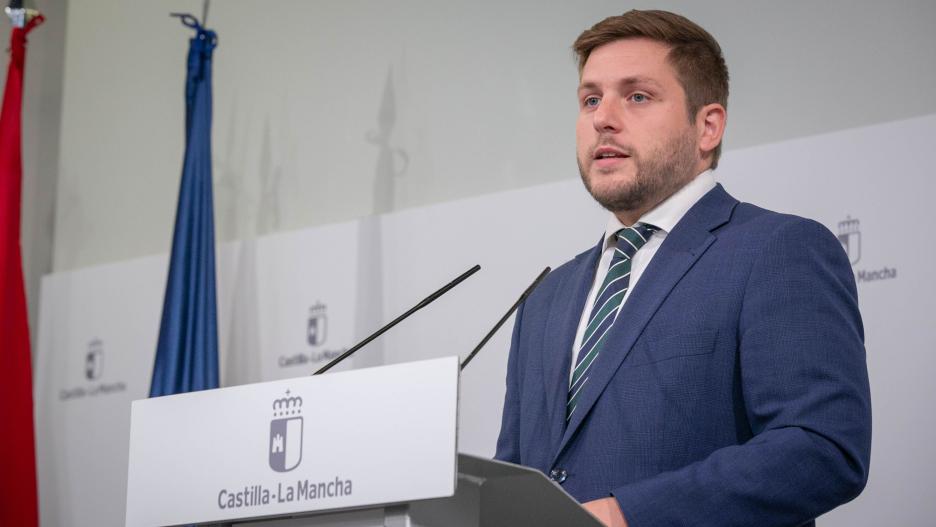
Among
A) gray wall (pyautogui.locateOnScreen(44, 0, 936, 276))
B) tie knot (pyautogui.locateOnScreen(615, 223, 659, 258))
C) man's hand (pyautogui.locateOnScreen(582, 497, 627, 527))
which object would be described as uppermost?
gray wall (pyautogui.locateOnScreen(44, 0, 936, 276))

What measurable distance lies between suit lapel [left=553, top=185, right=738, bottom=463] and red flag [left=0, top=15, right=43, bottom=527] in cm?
333

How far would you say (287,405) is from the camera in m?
1.71

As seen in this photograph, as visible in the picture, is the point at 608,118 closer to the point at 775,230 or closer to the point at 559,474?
the point at 775,230

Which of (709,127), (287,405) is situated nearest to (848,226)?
(709,127)

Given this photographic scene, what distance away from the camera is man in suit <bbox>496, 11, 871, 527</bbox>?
1813 millimetres

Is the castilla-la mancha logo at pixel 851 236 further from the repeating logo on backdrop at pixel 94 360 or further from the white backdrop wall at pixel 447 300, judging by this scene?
the repeating logo on backdrop at pixel 94 360

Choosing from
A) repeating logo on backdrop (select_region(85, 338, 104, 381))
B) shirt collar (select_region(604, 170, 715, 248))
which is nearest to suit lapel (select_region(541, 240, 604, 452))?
shirt collar (select_region(604, 170, 715, 248))

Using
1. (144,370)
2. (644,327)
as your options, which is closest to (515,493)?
(644,327)

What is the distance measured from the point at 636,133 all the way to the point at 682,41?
0.25 metres

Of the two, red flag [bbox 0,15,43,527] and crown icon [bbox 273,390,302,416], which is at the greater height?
red flag [bbox 0,15,43,527]

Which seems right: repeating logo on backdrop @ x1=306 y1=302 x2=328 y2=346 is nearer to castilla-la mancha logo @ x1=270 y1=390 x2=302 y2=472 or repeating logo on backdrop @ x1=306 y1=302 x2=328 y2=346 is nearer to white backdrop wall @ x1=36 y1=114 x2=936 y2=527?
white backdrop wall @ x1=36 y1=114 x2=936 y2=527

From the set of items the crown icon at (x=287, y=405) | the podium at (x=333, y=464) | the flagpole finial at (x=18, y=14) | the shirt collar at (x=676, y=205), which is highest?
the flagpole finial at (x=18, y=14)

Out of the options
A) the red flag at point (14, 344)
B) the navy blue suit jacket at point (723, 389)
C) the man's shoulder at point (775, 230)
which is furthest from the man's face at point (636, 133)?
the red flag at point (14, 344)

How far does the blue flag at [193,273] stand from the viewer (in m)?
4.46
